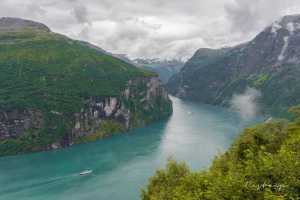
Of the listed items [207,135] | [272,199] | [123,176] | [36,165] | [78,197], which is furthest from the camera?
[207,135]

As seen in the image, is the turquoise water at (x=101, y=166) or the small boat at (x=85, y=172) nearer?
the turquoise water at (x=101, y=166)

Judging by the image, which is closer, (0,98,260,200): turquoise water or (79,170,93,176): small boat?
(0,98,260,200): turquoise water

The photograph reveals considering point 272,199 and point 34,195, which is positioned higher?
point 272,199

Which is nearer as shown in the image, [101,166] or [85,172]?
[85,172]

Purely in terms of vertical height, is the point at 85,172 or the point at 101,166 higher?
the point at 85,172

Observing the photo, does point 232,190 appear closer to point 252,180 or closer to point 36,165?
point 252,180

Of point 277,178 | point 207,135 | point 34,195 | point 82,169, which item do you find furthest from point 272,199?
point 207,135

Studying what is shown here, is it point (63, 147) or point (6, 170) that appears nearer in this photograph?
point (6, 170)

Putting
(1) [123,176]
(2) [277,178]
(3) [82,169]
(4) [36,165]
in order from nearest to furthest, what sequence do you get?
(2) [277,178] → (1) [123,176] → (3) [82,169] → (4) [36,165]
